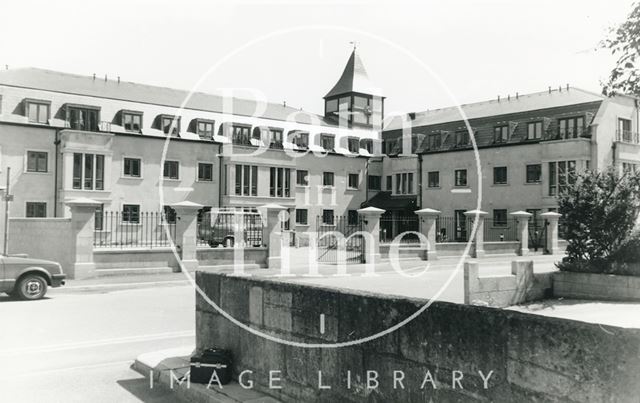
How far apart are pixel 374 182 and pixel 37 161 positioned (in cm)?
2889

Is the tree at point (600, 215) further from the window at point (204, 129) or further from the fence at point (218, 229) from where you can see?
the window at point (204, 129)

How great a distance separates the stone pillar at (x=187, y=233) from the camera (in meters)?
19.5

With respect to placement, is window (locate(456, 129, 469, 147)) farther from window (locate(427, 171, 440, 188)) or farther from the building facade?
window (locate(427, 171, 440, 188))

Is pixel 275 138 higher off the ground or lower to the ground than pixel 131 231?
higher

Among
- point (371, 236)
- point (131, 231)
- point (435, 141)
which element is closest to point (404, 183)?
point (435, 141)

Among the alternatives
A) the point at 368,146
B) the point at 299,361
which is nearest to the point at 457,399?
the point at 299,361

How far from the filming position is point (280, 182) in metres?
46.8

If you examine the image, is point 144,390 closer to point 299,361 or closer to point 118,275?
point 299,361

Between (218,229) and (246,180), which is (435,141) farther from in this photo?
(218,229)

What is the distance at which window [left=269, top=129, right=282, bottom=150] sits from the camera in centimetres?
4733

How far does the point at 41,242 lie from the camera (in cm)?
1886

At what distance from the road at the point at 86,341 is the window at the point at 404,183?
36.3m

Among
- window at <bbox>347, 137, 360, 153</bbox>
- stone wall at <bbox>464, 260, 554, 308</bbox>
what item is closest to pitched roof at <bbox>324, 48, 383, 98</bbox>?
window at <bbox>347, 137, 360, 153</bbox>

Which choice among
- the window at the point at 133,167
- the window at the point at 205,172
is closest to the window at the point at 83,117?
the window at the point at 133,167
